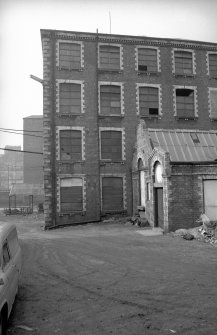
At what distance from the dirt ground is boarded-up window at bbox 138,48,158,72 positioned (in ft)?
54.5

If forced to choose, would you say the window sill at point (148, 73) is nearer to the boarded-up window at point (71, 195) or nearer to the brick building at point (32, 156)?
the boarded-up window at point (71, 195)

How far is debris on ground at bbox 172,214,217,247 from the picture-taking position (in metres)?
15.1

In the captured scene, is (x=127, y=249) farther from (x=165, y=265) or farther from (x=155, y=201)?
(x=155, y=201)

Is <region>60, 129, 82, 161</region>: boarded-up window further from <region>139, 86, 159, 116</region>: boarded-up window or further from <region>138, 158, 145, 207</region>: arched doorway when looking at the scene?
<region>139, 86, 159, 116</region>: boarded-up window

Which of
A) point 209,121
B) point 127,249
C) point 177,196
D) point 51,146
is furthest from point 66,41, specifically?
point 127,249

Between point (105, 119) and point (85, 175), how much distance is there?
4829 millimetres

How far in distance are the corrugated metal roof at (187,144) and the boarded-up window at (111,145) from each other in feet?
12.2

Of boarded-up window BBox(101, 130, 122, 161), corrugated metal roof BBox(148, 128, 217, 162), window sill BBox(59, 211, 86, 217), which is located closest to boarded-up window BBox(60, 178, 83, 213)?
window sill BBox(59, 211, 86, 217)

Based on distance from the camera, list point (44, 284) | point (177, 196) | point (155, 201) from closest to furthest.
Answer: point (44, 284)
point (177, 196)
point (155, 201)

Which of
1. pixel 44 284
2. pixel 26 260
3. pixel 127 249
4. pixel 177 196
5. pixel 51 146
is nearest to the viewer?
pixel 44 284

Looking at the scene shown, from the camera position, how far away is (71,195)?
932 inches

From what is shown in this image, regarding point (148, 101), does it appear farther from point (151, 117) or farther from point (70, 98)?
point (70, 98)

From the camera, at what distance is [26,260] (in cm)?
1159

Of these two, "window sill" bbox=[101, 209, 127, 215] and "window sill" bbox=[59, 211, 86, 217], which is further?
"window sill" bbox=[101, 209, 127, 215]
